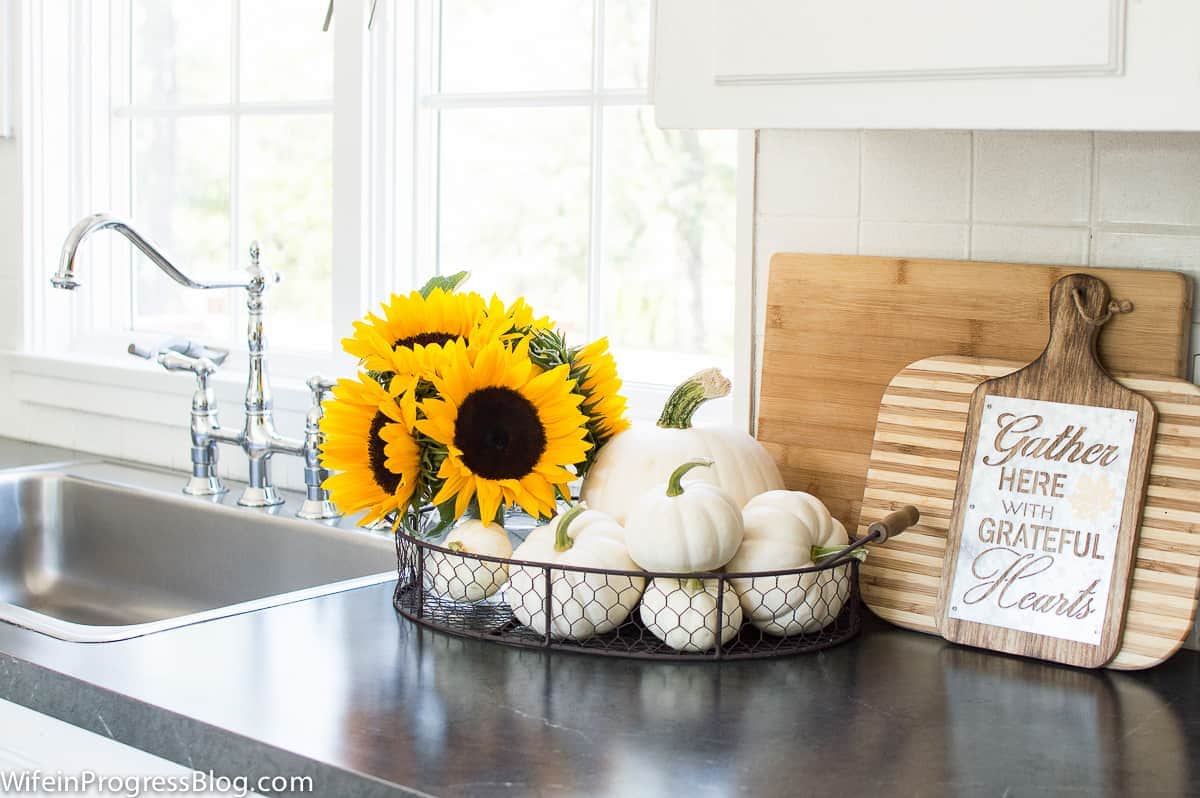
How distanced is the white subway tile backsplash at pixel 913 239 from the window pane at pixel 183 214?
4.14ft

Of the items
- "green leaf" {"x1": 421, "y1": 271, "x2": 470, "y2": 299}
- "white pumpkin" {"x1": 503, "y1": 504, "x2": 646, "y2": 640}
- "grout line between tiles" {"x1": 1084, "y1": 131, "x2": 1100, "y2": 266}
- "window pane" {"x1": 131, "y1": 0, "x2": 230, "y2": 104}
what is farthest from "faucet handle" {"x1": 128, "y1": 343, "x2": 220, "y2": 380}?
"grout line between tiles" {"x1": 1084, "y1": 131, "x2": 1100, "y2": 266}

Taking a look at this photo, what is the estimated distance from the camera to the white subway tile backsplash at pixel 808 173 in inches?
60.3

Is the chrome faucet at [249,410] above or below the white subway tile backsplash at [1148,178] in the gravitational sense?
below

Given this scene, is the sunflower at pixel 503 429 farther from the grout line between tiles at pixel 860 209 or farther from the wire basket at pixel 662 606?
the grout line between tiles at pixel 860 209

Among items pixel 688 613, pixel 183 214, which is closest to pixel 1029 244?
pixel 688 613

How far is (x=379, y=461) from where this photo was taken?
138 centimetres

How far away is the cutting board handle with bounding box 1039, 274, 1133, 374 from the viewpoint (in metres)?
1.32

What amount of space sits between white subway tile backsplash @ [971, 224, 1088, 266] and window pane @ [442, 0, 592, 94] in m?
0.71

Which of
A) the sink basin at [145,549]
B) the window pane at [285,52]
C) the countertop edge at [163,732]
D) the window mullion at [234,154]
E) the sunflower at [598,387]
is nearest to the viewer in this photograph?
the countertop edge at [163,732]

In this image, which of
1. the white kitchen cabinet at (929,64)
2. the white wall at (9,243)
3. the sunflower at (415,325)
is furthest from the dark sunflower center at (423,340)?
the white wall at (9,243)

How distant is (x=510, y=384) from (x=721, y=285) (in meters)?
0.62

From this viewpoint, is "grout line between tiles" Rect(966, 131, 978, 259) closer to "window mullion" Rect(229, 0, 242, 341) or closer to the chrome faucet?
the chrome faucet

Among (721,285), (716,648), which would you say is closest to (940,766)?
(716,648)

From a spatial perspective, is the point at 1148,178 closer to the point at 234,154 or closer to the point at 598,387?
the point at 598,387
